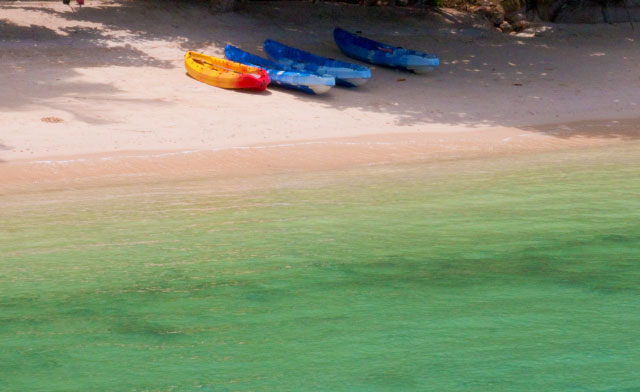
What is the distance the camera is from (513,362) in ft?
18.9

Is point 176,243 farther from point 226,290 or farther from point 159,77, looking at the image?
point 159,77

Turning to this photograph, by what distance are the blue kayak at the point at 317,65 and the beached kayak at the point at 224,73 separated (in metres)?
1.32

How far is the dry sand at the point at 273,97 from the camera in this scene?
13.1 m

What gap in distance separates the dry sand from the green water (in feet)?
6.46

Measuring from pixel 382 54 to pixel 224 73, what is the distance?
441 cm

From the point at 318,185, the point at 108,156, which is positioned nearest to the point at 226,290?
the point at 318,185

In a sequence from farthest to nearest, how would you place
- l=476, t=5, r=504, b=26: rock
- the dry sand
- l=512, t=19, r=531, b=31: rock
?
l=476, t=5, r=504, b=26: rock, l=512, t=19, r=531, b=31: rock, the dry sand

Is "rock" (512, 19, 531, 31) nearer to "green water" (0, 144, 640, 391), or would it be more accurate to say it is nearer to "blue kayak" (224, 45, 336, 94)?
"blue kayak" (224, 45, 336, 94)

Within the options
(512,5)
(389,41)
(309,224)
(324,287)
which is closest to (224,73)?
(389,41)

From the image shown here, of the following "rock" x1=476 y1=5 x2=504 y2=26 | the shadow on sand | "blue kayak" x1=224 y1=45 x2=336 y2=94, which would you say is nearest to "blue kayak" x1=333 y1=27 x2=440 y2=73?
the shadow on sand

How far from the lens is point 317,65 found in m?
18.2

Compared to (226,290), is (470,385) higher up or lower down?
higher up

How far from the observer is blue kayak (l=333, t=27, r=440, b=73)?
18.9m

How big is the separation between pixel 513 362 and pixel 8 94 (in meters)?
11.7
